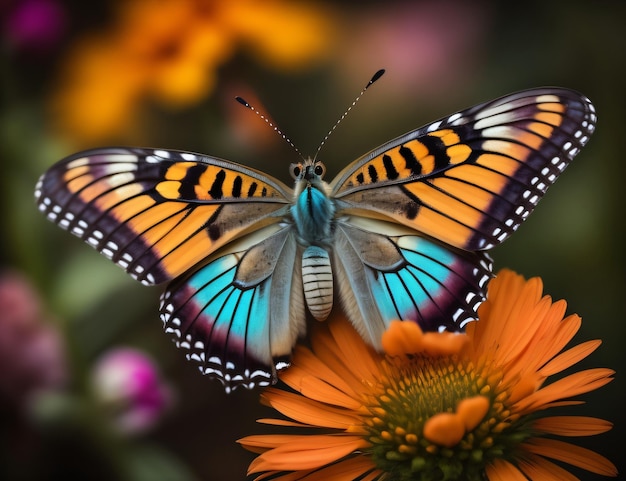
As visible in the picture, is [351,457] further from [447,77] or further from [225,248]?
[447,77]

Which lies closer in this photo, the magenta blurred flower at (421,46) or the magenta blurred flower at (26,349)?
the magenta blurred flower at (26,349)

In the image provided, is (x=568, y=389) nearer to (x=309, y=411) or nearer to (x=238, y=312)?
(x=309, y=411)

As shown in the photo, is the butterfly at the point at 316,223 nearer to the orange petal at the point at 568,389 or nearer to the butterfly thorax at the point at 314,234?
the butterfly thorax at the point at 314,234

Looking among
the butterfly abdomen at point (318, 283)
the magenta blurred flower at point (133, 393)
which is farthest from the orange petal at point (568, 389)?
the magenta blurred flower at point (133, 393)

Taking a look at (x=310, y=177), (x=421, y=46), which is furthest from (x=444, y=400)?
(x=421, y=46)

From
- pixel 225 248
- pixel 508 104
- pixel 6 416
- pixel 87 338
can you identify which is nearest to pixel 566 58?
pixel 508 104

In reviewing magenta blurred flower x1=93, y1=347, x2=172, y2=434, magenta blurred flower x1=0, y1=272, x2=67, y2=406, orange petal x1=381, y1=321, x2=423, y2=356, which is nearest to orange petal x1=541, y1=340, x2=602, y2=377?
orange petal x1=381, y1=321, x2=423, y2=356
